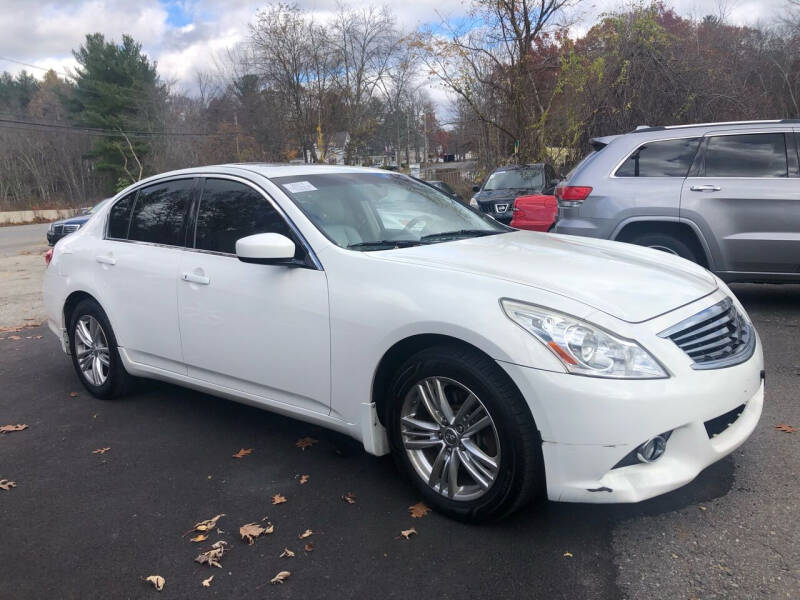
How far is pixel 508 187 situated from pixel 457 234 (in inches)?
389

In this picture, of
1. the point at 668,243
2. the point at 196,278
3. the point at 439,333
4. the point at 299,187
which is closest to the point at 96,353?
the point at 196,278

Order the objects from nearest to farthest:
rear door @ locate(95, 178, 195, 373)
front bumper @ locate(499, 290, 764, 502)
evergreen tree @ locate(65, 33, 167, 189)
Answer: front bumper @ locate(499, 290, 764, 502)
rear door @ locate(95, 178, 195, 373)
evergreen tree @ locate(65, 33, 167, 189)

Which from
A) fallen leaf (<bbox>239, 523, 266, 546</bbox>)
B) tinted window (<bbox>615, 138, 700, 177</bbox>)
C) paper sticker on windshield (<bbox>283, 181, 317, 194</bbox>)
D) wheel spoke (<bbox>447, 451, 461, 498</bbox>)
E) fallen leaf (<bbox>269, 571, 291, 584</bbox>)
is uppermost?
tinted window (<bbox>615, 138, 700, 177</bbox>)

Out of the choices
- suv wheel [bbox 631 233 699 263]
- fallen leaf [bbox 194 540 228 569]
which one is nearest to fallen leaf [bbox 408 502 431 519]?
fallen leaf [bbox 194 540 228 569]

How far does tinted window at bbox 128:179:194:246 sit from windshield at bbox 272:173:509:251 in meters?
0.84

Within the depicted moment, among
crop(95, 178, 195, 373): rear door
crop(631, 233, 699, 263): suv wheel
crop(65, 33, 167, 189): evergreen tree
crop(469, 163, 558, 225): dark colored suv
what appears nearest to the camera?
crop(95, 178, 195, 373): rear door

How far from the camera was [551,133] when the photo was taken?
18734mm

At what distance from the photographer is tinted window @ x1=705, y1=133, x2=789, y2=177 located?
6125 mm

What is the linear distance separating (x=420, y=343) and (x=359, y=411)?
497 millimetres

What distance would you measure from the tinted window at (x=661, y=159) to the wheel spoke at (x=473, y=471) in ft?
15.1

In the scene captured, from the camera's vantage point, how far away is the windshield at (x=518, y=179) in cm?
1341

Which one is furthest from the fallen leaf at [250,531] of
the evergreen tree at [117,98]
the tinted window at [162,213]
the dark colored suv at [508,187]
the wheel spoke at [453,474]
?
the evergreen tree at [117,98]

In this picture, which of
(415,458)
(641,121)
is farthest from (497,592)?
(641,121)

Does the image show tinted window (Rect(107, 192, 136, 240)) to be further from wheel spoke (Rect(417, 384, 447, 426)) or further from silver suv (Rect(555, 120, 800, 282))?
silver suv (Rect(555, 120, 800, 282))
